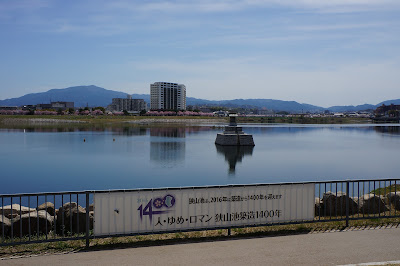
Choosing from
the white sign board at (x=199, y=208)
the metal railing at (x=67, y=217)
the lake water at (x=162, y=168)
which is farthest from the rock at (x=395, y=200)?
the lake water at (x=162, y=168)

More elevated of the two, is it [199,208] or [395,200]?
[199,208]

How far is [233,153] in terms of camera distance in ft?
241

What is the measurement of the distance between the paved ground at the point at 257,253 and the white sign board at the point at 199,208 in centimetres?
81

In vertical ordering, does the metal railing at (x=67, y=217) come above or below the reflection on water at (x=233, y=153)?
above

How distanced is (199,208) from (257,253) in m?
2.27

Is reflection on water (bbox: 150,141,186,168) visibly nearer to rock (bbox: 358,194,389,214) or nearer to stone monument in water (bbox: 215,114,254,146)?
stone monument in water (bbox: 215,114,254,146)

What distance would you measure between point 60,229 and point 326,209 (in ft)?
32.0

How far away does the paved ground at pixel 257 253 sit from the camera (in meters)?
8.56

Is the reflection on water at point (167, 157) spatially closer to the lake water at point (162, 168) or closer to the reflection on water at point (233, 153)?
the lake water at point (162, 168)

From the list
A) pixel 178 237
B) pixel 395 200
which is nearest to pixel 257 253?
pixel 178 237

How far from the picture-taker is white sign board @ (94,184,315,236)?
10164 millimetres

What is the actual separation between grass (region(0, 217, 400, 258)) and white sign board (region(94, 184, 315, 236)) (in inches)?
12.1

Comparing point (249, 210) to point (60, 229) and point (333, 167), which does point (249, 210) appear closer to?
point (60, 229)

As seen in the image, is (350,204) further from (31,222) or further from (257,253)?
(31,222)
